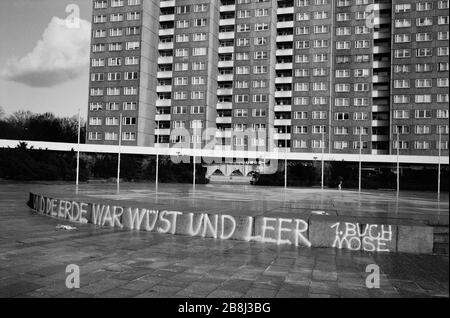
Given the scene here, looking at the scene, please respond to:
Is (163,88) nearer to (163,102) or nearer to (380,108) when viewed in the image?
(163,102)

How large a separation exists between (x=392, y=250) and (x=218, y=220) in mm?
4627

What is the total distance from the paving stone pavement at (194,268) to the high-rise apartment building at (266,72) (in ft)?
266

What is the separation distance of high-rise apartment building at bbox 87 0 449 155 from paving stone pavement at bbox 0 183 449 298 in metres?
81.2

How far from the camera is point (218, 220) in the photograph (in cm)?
1203

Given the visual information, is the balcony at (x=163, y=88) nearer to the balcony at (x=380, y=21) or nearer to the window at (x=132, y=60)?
the window at (x=132, y=60)

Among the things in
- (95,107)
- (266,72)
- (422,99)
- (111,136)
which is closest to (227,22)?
(266,72)

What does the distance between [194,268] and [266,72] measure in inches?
3521

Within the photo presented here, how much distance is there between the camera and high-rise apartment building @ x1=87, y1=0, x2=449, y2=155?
86.4m

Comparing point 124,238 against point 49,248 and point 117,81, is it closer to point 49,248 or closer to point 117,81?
point 49,248

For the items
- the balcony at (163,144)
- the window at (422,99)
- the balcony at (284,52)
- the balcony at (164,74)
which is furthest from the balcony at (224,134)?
the window at (422,99)

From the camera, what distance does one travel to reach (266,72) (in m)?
94.3

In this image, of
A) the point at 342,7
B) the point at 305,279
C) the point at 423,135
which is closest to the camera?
the point at 305,279

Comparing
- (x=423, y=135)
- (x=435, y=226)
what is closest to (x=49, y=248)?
(x=435, y=226)

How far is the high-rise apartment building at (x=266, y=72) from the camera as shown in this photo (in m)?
86.4
